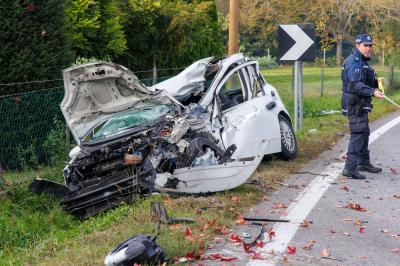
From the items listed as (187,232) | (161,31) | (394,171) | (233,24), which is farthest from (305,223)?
(161,31)

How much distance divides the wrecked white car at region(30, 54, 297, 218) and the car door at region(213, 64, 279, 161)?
0.05 ft

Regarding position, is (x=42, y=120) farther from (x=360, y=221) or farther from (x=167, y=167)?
(x=360, y=221)

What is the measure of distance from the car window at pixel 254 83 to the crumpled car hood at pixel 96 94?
1.91 meters

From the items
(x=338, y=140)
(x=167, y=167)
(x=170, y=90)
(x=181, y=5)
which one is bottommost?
(x=338, y=140)

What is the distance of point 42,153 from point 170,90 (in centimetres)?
242

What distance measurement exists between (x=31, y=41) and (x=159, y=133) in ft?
11.5

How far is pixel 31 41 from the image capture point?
9969mm

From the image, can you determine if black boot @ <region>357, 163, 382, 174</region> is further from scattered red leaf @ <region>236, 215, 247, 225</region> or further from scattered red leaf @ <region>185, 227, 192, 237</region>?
scattered red leaf @ <region>185, 227, 192, 237</region>

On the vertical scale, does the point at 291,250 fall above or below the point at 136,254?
below

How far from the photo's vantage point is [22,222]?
24.8 ft

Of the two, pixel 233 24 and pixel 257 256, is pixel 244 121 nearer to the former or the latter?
pixel 257 256

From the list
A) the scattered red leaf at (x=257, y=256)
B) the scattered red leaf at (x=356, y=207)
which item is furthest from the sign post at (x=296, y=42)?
the scattered red leaf at (x=257, y=256)

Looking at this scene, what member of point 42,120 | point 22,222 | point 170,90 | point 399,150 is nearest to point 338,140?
point 399,150

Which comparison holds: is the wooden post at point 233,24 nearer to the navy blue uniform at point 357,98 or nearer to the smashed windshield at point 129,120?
the navy blue uniform at point 357,98
